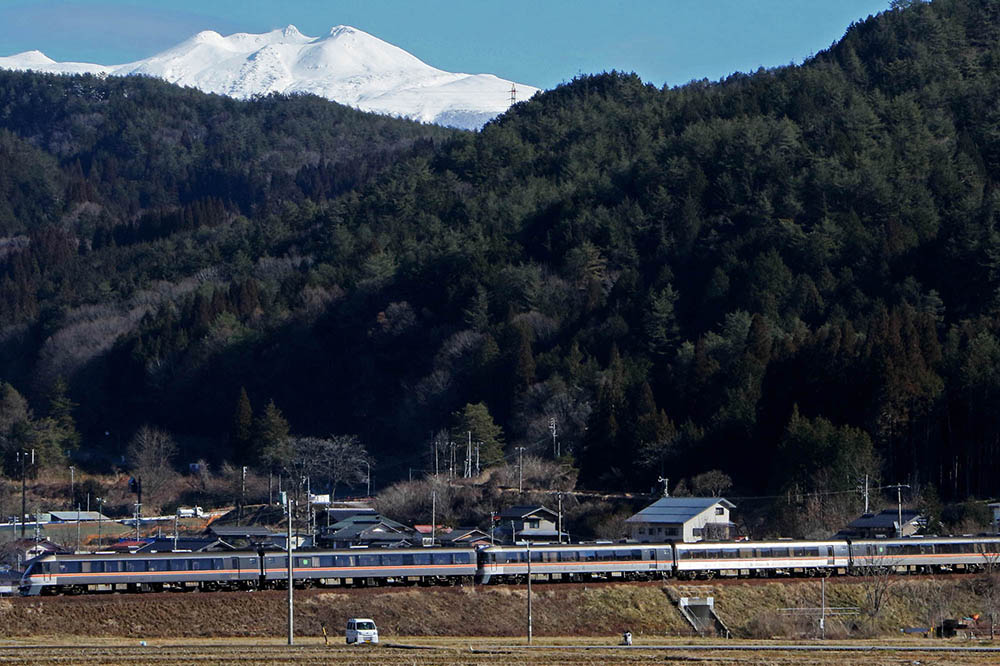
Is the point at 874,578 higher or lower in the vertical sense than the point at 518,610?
higher

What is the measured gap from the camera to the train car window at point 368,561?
63.8 metres

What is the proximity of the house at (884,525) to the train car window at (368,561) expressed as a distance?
21.7 metres

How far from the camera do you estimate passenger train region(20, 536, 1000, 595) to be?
61375mm

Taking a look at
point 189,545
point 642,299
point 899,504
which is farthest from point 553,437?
point 189,545

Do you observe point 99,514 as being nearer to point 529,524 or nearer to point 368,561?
point 529,524

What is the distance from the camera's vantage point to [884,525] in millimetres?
73688

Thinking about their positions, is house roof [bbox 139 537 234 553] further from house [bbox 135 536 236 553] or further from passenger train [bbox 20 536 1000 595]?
passenger train [bbox 20 536 1000 595]

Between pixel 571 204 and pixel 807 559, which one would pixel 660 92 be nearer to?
pixel 571 204

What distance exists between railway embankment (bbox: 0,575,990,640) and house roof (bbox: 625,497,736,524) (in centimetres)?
1342

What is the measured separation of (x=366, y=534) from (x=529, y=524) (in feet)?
31.7

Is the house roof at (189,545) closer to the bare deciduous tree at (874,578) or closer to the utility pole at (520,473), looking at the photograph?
the utility pole at (520,473)

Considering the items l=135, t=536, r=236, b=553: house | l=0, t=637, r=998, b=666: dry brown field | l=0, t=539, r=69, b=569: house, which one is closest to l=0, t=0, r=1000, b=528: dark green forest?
l=0, t=539, r=69, b=569: house

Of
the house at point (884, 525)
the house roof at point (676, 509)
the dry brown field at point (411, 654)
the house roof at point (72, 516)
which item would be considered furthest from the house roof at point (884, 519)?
the house roof at point (72, 516)

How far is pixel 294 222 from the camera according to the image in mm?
174375
